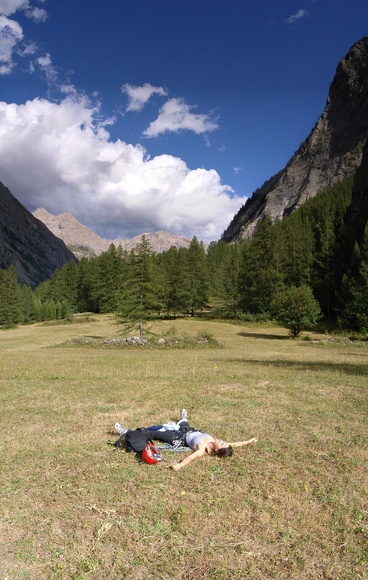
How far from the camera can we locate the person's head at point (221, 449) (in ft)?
25.4

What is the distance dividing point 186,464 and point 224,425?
2736 millimetres

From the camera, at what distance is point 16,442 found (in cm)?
866

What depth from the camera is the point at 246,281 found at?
70.1 meters

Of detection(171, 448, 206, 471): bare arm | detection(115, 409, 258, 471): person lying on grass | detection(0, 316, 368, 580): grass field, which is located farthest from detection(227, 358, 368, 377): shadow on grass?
detection(171, 448, 206, 471): bare arm

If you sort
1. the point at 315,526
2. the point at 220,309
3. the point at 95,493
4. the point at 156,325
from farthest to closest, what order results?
the point at 220,309 < the point at 156,325 < the point at 95,493 < the point at 315,526

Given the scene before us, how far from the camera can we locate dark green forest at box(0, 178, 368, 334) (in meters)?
44.0

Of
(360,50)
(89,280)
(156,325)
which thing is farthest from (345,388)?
(360,50)

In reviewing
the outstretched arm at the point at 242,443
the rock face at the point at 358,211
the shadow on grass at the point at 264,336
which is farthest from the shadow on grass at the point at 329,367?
the rock face at the point at 358,211

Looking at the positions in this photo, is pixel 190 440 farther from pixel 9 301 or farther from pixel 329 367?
pixel 9 301

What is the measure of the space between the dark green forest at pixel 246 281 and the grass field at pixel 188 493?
29.6 meters

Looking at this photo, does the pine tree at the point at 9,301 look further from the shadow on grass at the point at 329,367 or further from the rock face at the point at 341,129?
the rock face at the point at 341,129

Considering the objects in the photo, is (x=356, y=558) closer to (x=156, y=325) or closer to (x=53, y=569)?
(x=53, y=569)

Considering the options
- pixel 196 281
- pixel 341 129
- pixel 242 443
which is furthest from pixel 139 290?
pixel 341 129

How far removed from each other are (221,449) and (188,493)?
1643 mm
